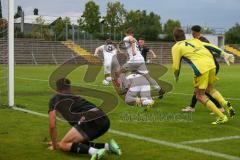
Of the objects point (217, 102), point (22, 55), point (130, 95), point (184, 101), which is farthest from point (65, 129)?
point (22, 55)

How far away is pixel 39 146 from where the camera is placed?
776 centimetres

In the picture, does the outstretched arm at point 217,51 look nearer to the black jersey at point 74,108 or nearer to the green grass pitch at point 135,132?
the green grass pitch at point 135,132

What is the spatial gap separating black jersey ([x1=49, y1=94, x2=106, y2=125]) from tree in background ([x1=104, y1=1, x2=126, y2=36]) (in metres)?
63.7

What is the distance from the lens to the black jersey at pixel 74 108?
7.11 m

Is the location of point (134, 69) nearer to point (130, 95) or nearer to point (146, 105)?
point (130, 95)

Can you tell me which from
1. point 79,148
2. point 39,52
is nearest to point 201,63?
point 79,148

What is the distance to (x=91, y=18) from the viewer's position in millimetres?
71375

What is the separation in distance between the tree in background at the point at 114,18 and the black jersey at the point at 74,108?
63709mm

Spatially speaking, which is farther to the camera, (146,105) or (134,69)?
(134,69)

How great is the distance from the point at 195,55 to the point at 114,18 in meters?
62.0

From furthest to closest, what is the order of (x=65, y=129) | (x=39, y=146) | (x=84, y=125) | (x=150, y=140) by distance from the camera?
(x=65, y=129) → (x=150, y=140) → (x=39, y=146) → (x=84, y=125)

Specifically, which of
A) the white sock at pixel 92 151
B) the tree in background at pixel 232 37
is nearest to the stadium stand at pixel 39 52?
the tree in background at pixel 232 37

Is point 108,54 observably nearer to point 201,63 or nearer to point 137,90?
point 137,90

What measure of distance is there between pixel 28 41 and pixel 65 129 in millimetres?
40686
